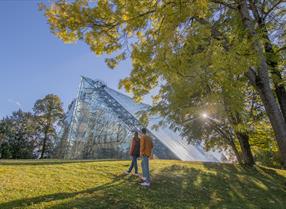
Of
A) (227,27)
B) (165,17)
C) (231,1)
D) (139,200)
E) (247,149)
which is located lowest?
(139,200)

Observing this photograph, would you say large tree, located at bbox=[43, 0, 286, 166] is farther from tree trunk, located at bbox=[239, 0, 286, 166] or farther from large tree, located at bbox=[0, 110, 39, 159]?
large tree, located at bbox=[0, 110, 39, 159]

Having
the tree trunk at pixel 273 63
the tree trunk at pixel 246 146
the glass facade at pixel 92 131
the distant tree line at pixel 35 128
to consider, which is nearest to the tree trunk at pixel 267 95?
the tree trunk at pixel 273 63

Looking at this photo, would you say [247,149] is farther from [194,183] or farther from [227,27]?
[227,27]

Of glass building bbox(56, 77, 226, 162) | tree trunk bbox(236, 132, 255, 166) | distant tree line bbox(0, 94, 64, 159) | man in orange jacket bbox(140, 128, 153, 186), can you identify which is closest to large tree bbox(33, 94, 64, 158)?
distant tree line bbox(0, 94, 64, 159)

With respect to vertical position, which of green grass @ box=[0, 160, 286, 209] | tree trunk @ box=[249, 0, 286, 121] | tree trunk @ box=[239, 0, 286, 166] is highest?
tree trunk @ box=[249, 0, 286, 121]

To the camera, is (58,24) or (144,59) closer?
(58,24)

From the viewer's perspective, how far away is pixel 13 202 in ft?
15.5

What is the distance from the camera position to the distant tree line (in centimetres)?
3133

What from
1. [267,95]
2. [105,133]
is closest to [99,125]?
[105,133]

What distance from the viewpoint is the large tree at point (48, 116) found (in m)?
32.7

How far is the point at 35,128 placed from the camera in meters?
32.7

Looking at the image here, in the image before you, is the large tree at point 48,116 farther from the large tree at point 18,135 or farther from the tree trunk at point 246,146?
the tree trunk at point 246,146

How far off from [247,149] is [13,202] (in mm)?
12344

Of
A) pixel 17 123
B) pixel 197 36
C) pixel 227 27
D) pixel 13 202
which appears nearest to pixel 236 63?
pixel 197 36
